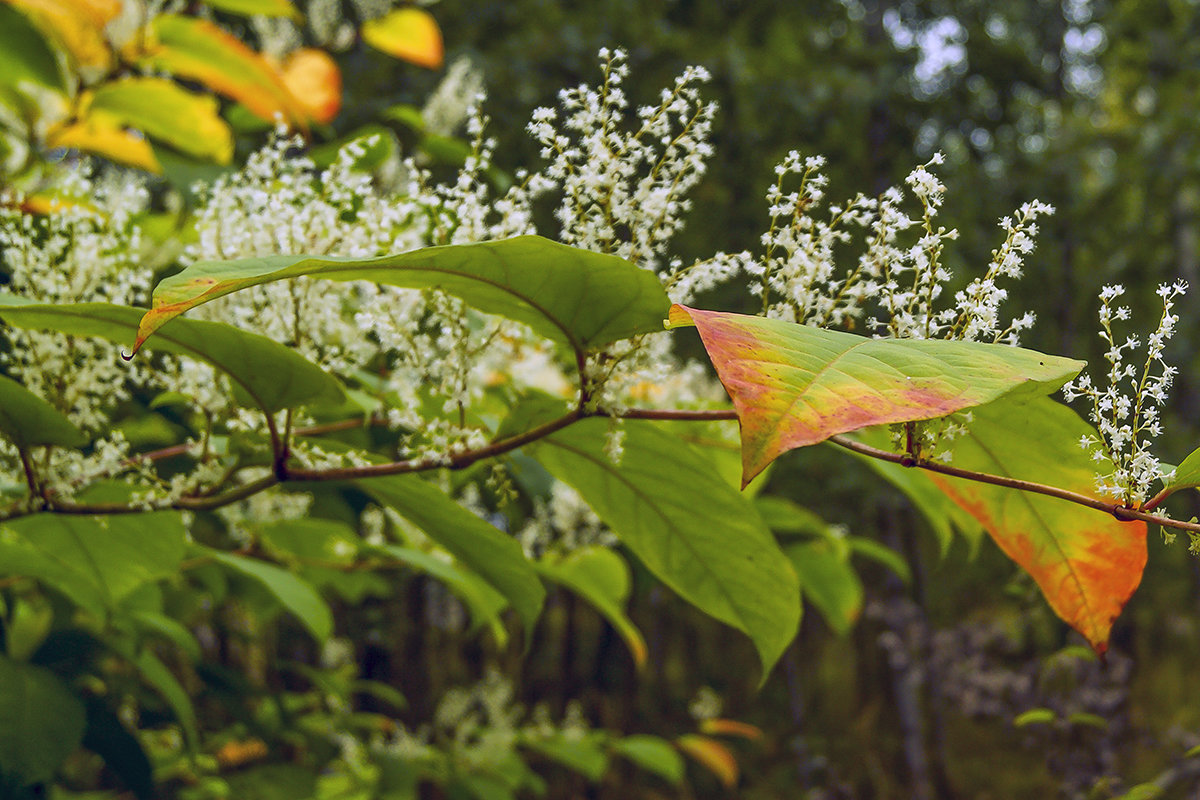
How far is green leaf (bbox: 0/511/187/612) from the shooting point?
31.9 inches

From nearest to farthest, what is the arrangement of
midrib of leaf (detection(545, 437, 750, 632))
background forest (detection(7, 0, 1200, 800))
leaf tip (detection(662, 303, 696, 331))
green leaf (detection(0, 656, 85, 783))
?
leaf tip (detection(662, 303, 696, 331)) < midrib of leaf (detection(545, 437, 750, 632)) < green leaf (detection(0, 656, 85, 783)) < background forest (detection(7, 0, 1200, 800))

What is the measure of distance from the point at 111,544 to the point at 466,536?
0.34 meters

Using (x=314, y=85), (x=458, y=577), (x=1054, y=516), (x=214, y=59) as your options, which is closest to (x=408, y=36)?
(x=314, y=85)

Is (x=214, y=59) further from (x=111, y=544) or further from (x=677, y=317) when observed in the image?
(x=677, y=317)

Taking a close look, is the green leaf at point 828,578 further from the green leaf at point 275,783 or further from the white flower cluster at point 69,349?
the white flower cluster at point 69,349

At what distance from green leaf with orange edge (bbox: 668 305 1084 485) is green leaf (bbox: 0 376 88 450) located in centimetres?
47

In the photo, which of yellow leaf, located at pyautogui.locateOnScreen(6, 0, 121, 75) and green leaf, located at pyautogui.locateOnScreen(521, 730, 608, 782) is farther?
green leaf, located at pyautogui.locateOnScreen(521, 730, 608, 782)

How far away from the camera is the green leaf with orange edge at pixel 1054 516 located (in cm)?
60

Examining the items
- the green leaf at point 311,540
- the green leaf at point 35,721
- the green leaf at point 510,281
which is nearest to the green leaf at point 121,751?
the green leaf at point 35,721

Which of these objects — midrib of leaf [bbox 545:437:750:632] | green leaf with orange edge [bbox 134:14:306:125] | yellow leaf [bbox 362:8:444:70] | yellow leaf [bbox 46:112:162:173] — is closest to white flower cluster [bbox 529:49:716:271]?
midrib of leaf [bbox 545:437:750:632]

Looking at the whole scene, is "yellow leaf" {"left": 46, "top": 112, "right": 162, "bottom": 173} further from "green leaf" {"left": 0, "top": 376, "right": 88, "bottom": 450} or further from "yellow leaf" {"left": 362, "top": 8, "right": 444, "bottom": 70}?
"green leaf" {"left": 0, "top": 376, "right": 88, "bottom": 450}

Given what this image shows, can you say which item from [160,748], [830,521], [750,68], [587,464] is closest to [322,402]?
[587,464]

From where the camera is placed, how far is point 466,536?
76cm

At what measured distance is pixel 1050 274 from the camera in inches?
208
